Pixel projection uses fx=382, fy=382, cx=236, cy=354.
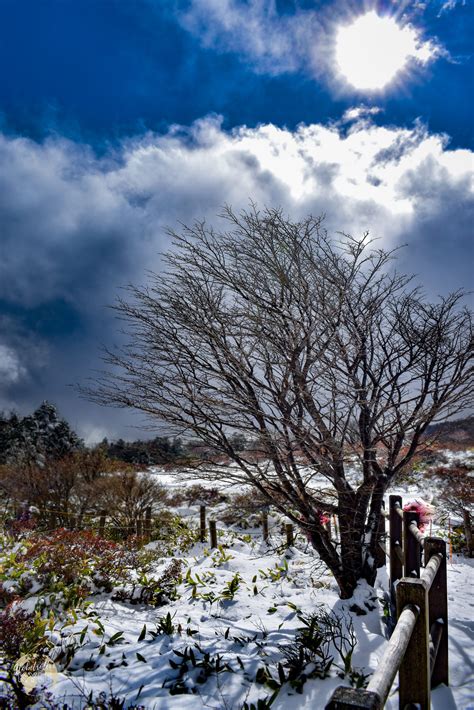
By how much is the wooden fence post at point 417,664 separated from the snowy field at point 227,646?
4.02 feet

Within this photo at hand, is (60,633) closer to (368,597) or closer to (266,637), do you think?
(266,637)

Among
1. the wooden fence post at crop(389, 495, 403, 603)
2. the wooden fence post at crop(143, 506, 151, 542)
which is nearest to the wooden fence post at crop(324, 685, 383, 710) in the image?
the wooden fence post at crop(389, 495, 403, 603)

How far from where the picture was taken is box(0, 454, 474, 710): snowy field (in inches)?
129

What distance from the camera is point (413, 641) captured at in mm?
2031

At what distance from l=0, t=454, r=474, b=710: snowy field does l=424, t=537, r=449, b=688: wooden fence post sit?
12 centimetres

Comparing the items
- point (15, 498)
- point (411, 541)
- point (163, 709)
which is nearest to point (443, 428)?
point (411, 541)

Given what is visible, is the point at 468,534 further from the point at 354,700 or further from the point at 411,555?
the point at 354,700

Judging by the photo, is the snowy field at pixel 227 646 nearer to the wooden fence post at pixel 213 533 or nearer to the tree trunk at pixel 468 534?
the tree trunk at pixel 468 534

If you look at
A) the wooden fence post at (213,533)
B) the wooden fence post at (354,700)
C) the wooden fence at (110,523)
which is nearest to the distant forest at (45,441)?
the wooden fence at (110,523)

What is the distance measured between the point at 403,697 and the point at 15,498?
49.3 feet

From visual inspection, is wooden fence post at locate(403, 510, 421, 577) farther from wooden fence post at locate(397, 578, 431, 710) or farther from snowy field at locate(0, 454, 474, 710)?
wooden fence post at locate(397, 578, 431, 710)

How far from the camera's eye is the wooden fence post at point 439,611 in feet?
9.48

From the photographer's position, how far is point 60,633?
14.8 feet

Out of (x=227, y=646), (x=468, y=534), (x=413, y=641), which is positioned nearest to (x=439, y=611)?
(x=413, y=641)
